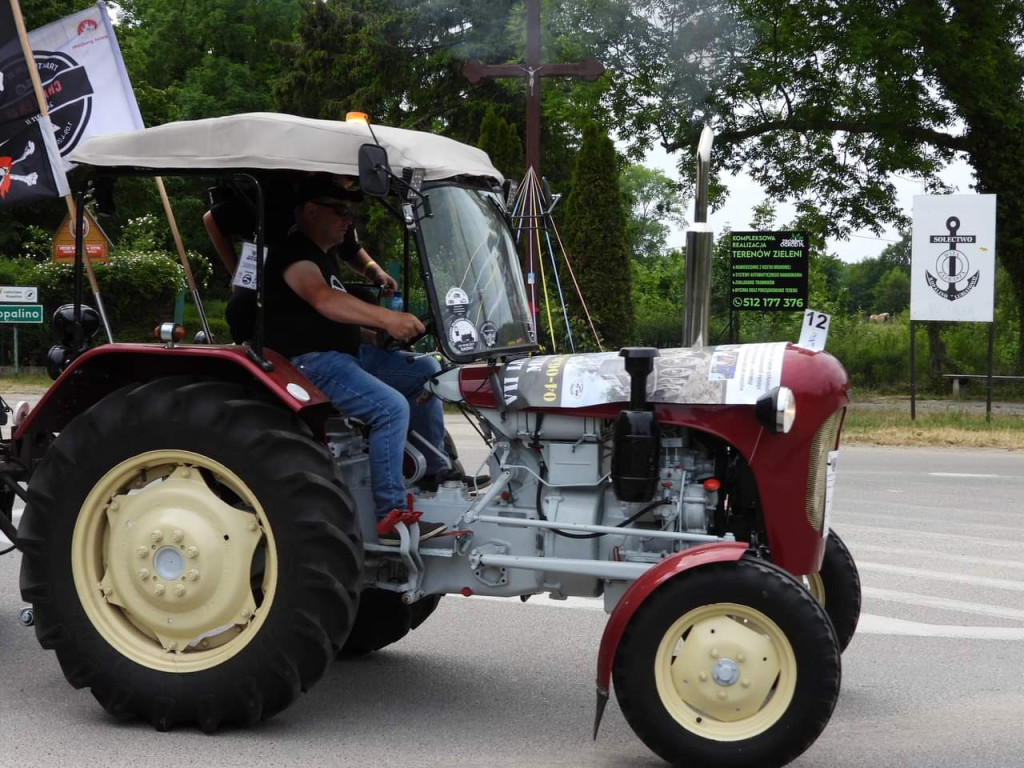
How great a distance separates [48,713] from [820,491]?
3108mm

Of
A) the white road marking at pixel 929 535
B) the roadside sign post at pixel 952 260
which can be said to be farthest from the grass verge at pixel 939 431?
the white road marking at pixel 929 535

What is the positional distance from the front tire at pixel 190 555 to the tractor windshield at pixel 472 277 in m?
0.73

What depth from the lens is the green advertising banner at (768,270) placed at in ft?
67.1

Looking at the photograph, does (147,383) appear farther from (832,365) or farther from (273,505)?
(832,365)

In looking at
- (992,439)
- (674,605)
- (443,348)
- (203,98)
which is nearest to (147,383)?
(443,348)

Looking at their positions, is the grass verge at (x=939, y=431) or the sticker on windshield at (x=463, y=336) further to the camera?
the grass verge at (x=939, y=431)

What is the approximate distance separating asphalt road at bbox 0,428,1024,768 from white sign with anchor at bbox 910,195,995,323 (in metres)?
11.0

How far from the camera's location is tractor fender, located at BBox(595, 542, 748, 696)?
450cm

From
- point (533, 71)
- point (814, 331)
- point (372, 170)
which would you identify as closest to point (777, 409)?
point (814, 331)

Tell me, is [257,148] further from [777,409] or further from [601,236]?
[601,236]

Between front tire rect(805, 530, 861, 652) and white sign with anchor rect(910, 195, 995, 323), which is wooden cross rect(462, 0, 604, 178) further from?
front tire rect(805, 530, 861, 652)

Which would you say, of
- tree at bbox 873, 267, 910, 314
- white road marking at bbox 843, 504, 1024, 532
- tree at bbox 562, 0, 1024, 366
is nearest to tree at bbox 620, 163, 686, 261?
tree at bbox 873, 267, 910, 314

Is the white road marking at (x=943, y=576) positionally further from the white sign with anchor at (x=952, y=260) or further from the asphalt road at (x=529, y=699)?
the white sign with anchor at (x=952, y=260)

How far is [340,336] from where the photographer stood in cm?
534
